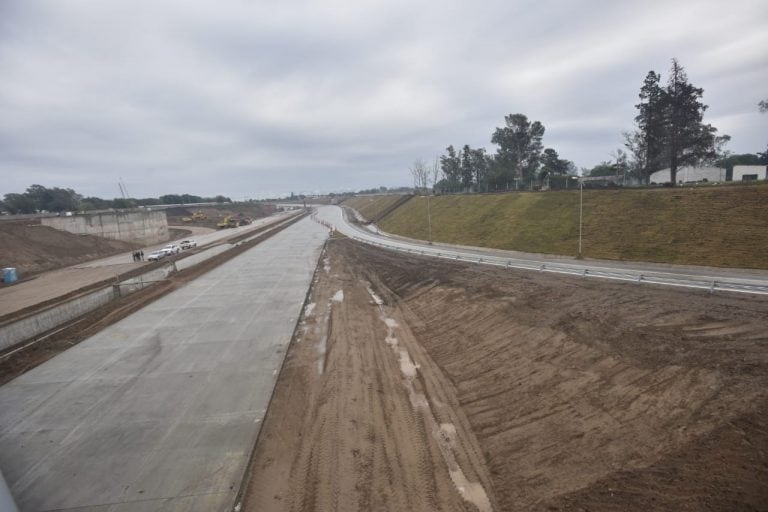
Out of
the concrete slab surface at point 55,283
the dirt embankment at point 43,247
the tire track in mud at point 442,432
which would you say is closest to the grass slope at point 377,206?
the dirt embankment at point 43,247

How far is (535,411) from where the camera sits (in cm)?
1182

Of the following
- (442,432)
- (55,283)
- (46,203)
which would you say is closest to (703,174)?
(442,432)

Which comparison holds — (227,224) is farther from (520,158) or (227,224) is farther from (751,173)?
(751,173)

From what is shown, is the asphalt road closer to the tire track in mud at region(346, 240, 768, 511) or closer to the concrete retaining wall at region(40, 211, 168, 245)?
the tire track in mud at region(346, 240, 768, 511)

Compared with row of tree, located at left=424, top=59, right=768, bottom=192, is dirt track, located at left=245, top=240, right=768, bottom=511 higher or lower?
lower

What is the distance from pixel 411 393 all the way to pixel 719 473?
8.52 meters

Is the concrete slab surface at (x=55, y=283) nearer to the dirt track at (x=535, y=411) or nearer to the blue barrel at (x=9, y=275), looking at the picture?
the blue barrel at (x=9, y=275)

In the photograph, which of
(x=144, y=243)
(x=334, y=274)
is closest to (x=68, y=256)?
(x=144, y=243)

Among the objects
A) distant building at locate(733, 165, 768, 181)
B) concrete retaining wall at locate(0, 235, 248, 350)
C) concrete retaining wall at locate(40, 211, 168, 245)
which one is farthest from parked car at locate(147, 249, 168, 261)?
distant building at locate(733, 165, 768, 181)

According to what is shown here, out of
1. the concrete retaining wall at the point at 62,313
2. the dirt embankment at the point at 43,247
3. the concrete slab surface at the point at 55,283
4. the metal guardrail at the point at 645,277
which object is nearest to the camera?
the metal guardrail at the point at 645,277

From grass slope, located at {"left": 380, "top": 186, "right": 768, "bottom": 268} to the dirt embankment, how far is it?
53.7m

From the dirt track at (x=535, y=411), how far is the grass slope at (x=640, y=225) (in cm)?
1198

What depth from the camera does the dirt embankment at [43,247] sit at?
48.5 meters

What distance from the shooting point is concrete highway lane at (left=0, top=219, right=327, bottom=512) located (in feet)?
31.2
